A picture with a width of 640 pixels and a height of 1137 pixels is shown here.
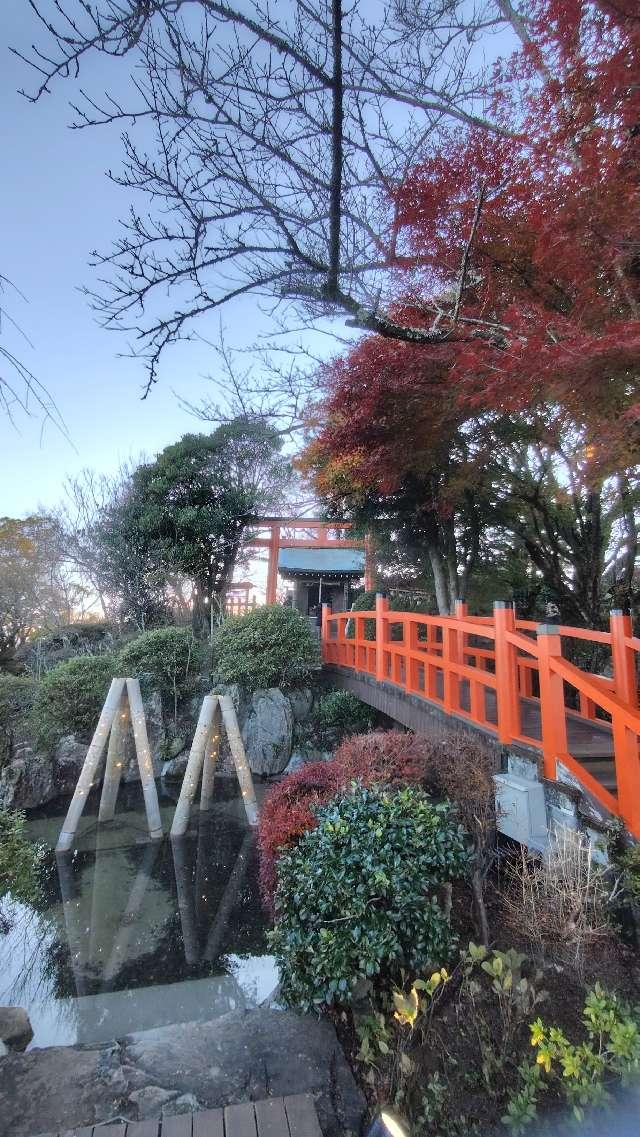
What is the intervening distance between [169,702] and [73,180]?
817 cm

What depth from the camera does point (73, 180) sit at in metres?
2.58

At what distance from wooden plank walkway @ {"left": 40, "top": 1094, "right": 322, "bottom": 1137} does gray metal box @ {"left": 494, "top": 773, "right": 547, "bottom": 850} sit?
1924 millimetres

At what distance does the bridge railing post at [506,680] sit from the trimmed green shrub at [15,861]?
3783mm

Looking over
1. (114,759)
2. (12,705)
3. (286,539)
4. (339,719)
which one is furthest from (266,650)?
(286,539)

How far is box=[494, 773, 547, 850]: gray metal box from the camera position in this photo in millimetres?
3236

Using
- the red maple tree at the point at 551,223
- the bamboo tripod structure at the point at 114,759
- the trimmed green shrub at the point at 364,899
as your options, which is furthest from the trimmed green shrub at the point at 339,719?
the trimmed green shrub at the point at 364,899

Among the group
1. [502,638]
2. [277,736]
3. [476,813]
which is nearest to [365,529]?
[277,736]

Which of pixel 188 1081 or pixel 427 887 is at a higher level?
pixel 427 887

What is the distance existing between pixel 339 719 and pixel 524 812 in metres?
5.96

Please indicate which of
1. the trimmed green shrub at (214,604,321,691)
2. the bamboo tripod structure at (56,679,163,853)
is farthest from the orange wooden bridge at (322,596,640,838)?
the bamboo tripod structure at (56,679,163,853)

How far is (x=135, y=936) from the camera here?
439cm

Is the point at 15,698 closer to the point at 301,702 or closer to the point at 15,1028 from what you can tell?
the point at 301,702

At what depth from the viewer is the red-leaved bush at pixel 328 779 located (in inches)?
138

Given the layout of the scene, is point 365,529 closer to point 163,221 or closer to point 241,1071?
point 163,221
